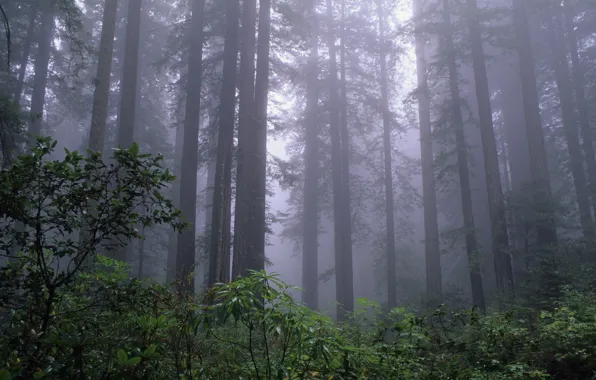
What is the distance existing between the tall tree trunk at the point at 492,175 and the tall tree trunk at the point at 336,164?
722 cm

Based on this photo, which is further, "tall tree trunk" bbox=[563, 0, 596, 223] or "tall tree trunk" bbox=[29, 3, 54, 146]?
"tall tree trunk" bbox=[29, 3, 54, 146]

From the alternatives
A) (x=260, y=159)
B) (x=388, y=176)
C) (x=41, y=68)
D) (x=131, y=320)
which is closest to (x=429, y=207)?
(x=388, y=176)

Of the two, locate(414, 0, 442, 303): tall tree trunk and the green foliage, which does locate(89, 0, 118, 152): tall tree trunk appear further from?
locate(414, 0, 442, 303): tall tree trunk

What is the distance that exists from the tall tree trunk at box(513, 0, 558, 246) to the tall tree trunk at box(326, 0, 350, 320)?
28.1 ft

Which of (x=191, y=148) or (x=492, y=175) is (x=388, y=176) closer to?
(x=492, y=175)

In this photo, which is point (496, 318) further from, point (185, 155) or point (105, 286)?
point (185, 155)

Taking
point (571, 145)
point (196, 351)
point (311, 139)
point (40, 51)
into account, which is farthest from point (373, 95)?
point (196, 351)

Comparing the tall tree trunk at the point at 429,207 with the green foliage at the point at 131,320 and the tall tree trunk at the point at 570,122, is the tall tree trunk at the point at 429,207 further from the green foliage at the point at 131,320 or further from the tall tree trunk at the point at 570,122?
the green foliage at the point at 131,320

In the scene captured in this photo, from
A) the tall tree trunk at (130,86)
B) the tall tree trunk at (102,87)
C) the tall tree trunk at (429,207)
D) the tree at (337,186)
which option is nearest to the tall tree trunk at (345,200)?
the tree at (337,186)

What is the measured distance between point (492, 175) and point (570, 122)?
8.47 m

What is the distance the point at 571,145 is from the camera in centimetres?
1850

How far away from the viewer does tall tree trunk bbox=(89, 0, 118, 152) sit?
10805mm

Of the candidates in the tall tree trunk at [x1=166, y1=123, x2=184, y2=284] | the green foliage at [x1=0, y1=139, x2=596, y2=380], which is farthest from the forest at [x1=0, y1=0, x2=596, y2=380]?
the tall tree trunk at [x1=166, y1=123, x2=184, y2=284]

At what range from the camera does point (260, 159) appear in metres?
13.0
